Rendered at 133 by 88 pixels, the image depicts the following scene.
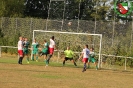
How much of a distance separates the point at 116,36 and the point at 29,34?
32.7 ft

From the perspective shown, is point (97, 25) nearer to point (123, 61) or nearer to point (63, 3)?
point (123, 61)

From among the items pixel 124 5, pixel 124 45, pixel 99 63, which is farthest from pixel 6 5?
pixel 99 63

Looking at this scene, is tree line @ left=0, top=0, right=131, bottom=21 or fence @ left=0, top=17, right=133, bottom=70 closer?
fence @ left=0, top=17, right=133, bottom=70

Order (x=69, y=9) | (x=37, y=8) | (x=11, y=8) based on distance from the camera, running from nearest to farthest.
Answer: (x=69, y=9), (x=11, y=8), (x=37, y=8)

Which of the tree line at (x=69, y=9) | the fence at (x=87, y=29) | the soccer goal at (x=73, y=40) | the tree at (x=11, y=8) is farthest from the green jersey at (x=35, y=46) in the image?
the tree at (x=11, y=8)

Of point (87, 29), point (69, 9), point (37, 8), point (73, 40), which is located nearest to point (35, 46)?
point (73, 40)

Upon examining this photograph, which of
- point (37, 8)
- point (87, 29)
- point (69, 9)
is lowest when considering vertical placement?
point (87, 29)

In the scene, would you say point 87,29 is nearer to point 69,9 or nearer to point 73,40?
point 73,40

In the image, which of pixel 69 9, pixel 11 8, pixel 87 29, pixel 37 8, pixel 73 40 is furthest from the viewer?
pixel 37 8

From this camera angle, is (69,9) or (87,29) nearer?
(87,29)

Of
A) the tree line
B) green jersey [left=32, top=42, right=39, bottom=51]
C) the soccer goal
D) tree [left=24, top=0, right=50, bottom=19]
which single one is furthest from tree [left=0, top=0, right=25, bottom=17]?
green jersey [left=32, top=42, right=39, bottom=51]

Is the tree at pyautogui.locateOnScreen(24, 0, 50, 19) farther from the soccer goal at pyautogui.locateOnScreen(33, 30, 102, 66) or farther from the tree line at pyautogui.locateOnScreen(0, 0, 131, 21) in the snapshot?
the soccer goal at pyautogui.locateOnScreen(33, 30, 102, 66)

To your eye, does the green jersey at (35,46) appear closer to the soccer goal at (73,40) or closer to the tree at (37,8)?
the soccer goal at (73,40)

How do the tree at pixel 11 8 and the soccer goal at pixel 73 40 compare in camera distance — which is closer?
the soccer goal at pixel 73 40
